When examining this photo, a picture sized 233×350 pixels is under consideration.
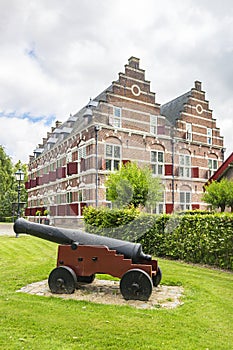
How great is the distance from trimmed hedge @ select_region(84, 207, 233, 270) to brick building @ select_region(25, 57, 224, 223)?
7376mm

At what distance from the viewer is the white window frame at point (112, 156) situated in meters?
19.0

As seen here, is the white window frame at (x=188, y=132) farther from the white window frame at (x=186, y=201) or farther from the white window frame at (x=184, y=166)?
the white window frame at (x=186, y=201)

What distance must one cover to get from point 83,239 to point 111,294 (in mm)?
987

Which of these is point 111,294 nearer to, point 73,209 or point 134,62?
point 73,209

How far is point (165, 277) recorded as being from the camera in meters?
6.52

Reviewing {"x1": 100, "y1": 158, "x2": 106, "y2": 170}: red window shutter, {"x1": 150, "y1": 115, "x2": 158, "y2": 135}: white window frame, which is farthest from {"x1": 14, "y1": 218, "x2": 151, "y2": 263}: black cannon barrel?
{"x1": 150, "y1": 115, "x2": 158, "y2": 135}: white window frame

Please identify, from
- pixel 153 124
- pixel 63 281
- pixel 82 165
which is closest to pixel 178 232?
pixel 63 281

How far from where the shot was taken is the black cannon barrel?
200 inches

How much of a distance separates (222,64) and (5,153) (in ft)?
120

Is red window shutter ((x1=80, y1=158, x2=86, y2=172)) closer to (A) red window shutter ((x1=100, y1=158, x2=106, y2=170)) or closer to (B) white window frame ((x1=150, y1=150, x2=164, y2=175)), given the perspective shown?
(A) red window shutter ((x1=100, y1=158, x2=106, y2=170))

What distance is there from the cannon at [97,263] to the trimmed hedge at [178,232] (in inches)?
122

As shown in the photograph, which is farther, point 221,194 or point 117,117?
point 117,117

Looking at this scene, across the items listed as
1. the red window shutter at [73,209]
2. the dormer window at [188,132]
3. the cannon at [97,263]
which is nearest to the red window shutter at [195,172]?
the dormer window at [188,132]

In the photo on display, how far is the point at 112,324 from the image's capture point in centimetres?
369
